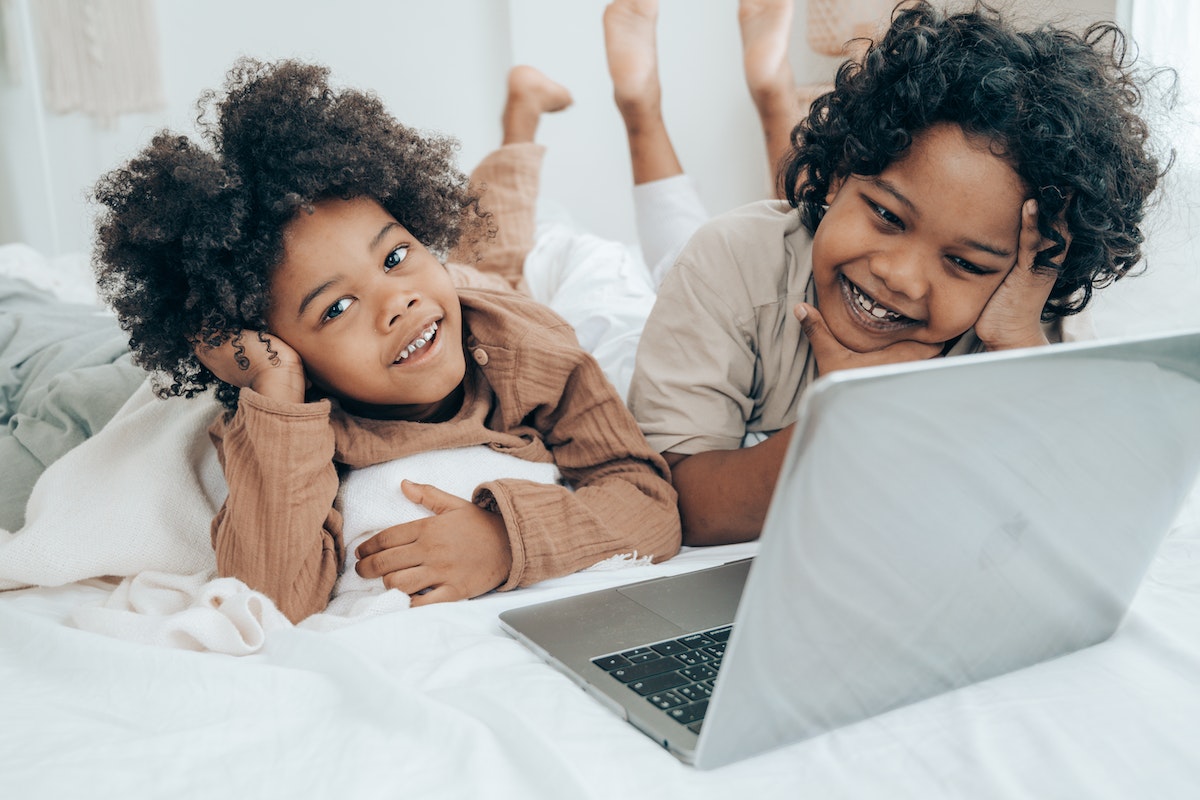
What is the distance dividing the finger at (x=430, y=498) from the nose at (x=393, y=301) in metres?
0.14

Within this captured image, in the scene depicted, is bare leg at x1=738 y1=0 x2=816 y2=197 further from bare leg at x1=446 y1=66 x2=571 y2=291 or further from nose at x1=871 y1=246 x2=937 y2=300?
nose at x1=871 y1=246 x2=937 y2=300

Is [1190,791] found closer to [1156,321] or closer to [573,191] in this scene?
[1156,321]

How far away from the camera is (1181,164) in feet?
3.69

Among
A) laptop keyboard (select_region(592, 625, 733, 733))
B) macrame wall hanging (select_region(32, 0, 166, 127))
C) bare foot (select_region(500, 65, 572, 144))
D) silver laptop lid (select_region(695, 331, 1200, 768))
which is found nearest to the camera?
silver laptop lid (select_region(695, 331, 1200, 768))

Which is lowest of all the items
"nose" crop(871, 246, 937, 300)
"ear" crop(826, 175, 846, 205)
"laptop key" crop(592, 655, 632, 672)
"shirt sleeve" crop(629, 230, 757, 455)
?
"laptop key" crop(592, 655, 632, 672)

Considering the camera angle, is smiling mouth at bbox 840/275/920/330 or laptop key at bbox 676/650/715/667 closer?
laptop key at bbox 676/650/715/667

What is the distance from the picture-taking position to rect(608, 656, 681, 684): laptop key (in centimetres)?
60

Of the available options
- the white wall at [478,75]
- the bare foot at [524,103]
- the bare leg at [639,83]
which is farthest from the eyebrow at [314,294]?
the white wall at [478,75]

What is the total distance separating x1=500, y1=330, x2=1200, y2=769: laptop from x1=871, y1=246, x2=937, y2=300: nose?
1.14 ft

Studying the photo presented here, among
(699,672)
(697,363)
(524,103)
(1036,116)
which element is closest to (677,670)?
(699,672)

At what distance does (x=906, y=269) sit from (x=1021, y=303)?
0.41ft

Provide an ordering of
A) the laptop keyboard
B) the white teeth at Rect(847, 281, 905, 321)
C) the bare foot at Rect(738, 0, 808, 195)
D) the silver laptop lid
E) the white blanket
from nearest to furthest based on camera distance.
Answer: the silver laptop lid → the laptop keyboard → the white blanket → the white teeth at Rect(847, 281, 905, 321) → the bare foot at Rect(738, 0, 808, 195)

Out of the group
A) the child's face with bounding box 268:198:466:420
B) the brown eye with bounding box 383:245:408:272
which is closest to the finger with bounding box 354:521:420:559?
the child's face with bounding box 268:198:466:420

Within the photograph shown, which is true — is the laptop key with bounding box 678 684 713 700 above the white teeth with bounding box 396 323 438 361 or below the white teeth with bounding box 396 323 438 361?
below
